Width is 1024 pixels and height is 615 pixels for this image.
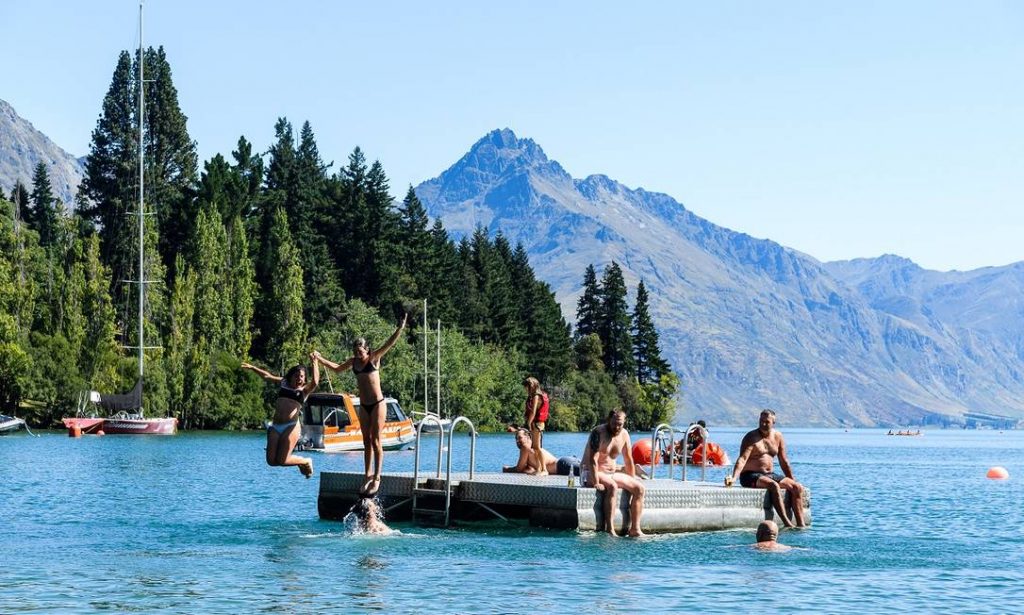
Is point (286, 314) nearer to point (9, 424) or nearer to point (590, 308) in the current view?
point (9, 424)

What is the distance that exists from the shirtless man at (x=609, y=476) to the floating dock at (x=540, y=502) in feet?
0.53

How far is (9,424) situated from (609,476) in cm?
5831

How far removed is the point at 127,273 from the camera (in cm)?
9644

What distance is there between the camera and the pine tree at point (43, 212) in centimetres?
12300

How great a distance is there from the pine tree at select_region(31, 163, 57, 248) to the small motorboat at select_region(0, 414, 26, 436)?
43.9 m

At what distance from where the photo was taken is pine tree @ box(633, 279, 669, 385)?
149m

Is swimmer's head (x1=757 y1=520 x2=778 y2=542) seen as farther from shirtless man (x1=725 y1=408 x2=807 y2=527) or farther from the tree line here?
the tree line

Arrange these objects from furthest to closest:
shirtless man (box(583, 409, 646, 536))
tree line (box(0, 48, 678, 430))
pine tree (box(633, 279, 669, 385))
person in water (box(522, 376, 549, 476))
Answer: pine tree (box(633, 279, 669, 385)) → tree line (box(0, 48, 678, 430)) → person in water (box(522, 376, 549, 476)) → shirtless man (box(583, 409, 646, 536))

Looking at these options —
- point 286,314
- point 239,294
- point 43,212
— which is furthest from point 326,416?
point 43,212

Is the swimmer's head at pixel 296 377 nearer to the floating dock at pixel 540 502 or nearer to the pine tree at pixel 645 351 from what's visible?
the floating dock at pixel 540 502

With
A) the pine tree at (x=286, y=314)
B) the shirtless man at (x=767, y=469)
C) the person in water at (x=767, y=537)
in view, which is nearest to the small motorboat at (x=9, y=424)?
the pine tree at (x=286, y=314)

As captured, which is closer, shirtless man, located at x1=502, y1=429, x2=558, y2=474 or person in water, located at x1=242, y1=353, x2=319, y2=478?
person in water, located at x1=242, y1=353, x2=319, y2=478

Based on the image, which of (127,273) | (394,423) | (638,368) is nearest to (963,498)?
(394,423)

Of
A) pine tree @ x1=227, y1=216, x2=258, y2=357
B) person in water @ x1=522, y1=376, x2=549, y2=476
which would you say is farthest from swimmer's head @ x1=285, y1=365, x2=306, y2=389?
pine tree @ x1=227, y1=216, x2=258, y2=357
